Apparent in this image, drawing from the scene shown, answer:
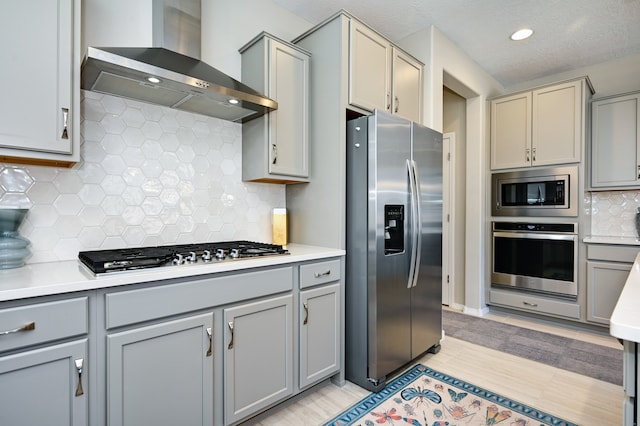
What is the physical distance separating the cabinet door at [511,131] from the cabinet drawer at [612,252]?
104 cm

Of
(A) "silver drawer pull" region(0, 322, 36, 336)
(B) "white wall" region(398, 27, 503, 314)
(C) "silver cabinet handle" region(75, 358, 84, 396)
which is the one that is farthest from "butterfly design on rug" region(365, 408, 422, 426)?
(B) "white wall" region(398, 27, 503, 314)

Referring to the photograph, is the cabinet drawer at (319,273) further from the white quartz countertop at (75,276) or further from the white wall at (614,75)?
the white wall at (614,75)

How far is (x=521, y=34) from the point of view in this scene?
307 centimetres

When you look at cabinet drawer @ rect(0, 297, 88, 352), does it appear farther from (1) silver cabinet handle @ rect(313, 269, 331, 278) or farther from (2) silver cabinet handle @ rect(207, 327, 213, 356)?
(1) silver cabinet handle @ rect(313, 269, 331, 278)

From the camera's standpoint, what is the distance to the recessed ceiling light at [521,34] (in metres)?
3.01

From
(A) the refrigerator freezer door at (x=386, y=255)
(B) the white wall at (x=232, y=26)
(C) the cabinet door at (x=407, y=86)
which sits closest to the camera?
(A) the refrigerator freezer door at (x=386, y=255)

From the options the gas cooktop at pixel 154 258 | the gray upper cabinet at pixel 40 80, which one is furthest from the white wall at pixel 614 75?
the gray upper cabinet at pixel 40 80

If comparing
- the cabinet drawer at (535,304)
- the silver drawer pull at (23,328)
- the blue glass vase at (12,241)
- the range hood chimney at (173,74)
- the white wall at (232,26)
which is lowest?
the cabinet drawer at (535,304)

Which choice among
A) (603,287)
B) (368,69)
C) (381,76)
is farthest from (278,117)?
(603,287)

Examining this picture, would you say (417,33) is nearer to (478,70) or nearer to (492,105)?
(478,70)

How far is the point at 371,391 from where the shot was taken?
2158 millimetres

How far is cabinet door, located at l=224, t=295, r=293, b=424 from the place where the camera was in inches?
64.6

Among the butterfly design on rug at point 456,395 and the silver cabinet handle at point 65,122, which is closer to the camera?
the silver cabinet handle at point 65,122

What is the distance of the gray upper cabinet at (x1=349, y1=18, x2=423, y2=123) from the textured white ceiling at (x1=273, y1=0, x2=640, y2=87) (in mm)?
397
